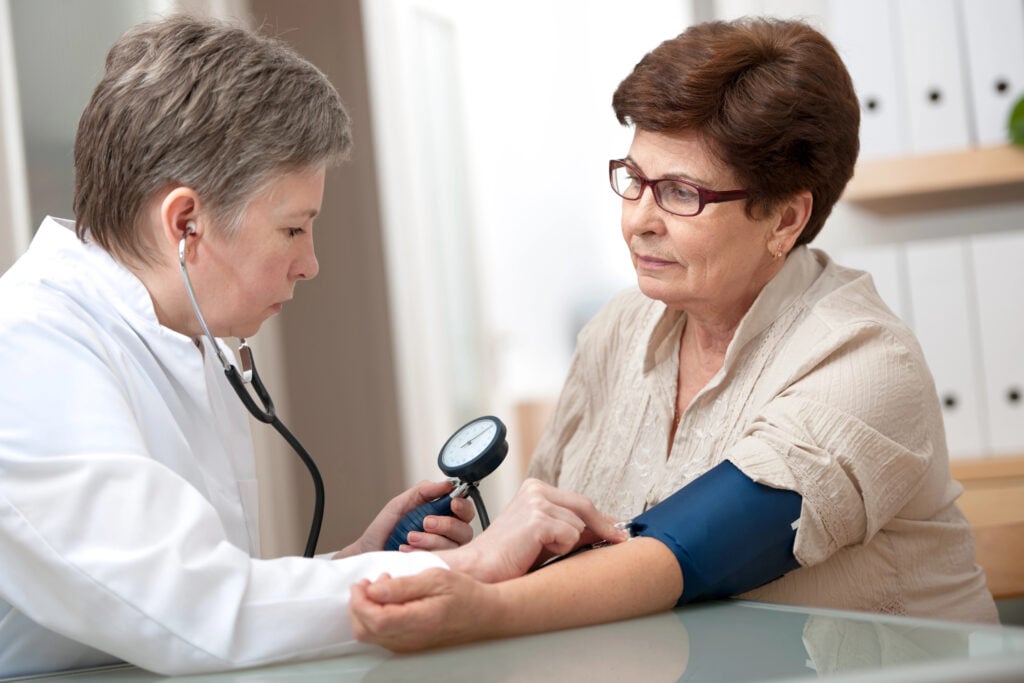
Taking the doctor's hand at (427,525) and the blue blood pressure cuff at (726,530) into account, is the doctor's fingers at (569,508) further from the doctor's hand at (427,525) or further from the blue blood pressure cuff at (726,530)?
the doctor's hand at (427,525)

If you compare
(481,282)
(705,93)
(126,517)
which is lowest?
(481,282)

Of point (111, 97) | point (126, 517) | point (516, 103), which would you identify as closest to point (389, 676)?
point (126, 517)

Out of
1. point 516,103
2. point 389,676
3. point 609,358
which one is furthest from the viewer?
point 516,103

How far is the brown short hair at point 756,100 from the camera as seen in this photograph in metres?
1.44

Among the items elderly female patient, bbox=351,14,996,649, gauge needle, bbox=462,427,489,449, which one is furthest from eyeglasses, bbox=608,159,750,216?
gauge needle, bbox=462,427,489,449

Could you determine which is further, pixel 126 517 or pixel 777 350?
pixel 777 350

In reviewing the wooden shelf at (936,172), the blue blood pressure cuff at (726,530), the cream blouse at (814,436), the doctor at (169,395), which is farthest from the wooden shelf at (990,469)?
the doctor at (169,395)

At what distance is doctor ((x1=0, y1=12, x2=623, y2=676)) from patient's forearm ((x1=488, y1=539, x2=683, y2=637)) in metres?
0.05

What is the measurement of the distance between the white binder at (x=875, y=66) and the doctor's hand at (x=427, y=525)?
4.91 feet

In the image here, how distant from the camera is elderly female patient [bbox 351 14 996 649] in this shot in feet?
3.95

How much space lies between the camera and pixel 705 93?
4.73 feet

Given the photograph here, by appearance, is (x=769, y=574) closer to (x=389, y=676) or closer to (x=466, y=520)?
(x=466, y=520)

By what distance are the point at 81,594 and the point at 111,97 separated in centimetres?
54

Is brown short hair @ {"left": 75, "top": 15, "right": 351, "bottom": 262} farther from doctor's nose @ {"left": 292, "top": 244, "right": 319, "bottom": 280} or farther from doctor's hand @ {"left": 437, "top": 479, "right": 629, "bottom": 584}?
doctor's hand @ {"left": 437, "top": 479, "right": 629, "bottom": 584}
